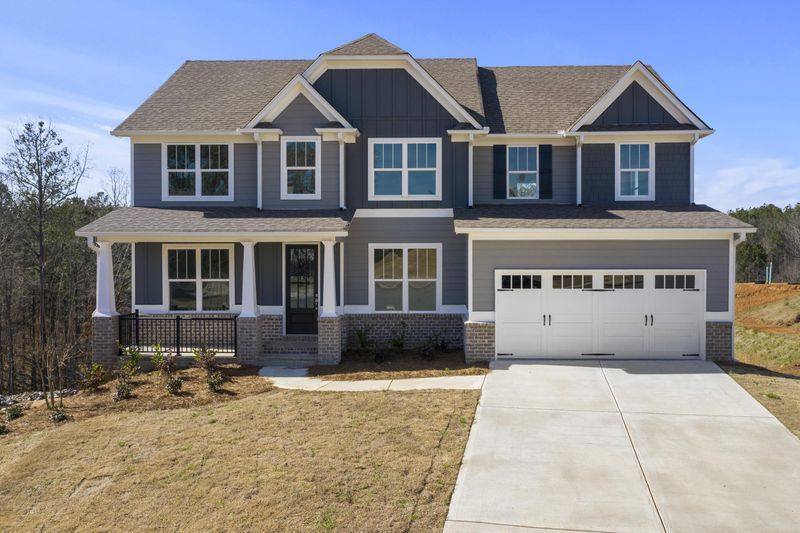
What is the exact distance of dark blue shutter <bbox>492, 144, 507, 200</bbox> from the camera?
15.5 meters

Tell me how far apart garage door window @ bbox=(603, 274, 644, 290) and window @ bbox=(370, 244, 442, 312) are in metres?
4.60

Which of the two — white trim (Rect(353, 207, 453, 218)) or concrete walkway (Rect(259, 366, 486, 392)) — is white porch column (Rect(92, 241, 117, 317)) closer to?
concrete walkway (Rect(259, 366, 486, 392))

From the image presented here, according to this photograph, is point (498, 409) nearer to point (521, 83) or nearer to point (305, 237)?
point (305, 237)

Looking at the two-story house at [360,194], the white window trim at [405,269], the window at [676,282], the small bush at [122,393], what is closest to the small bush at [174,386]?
the small bush at [122,393]

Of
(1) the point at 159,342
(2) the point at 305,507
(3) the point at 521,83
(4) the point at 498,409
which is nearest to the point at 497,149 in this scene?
(3) the point at 521,83

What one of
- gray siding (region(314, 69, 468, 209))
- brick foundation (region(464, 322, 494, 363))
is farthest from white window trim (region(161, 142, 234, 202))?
brick foundation (region(464, 322, 494, 363))

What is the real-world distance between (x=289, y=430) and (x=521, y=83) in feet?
47.3

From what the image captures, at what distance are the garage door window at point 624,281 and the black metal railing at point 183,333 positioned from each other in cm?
981

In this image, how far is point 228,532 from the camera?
18.6 ft

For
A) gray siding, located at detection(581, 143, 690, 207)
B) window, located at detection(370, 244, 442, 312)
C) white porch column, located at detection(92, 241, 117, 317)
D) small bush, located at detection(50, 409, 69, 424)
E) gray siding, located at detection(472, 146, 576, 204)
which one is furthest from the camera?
gray siding, located at detection(472, 146, 576, 204)

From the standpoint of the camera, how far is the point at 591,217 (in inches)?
539

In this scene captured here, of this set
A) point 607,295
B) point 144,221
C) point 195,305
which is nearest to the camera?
point 607,295

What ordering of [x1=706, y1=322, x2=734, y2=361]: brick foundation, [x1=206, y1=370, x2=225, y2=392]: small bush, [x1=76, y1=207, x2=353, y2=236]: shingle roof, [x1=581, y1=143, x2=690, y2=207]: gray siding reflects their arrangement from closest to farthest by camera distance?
[x1=206, y1=370, x2=225, y2=392]: small bush, [x1=706, y1=322, x2=734, y2=361]: brick foundation, [x1=76, y1=207, x2=353, y2=236]: shingle roof, [x1=581, y1=143, x2=690, y2=207]: gray siding

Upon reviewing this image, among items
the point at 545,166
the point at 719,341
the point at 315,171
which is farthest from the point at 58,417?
the point at 719,341
